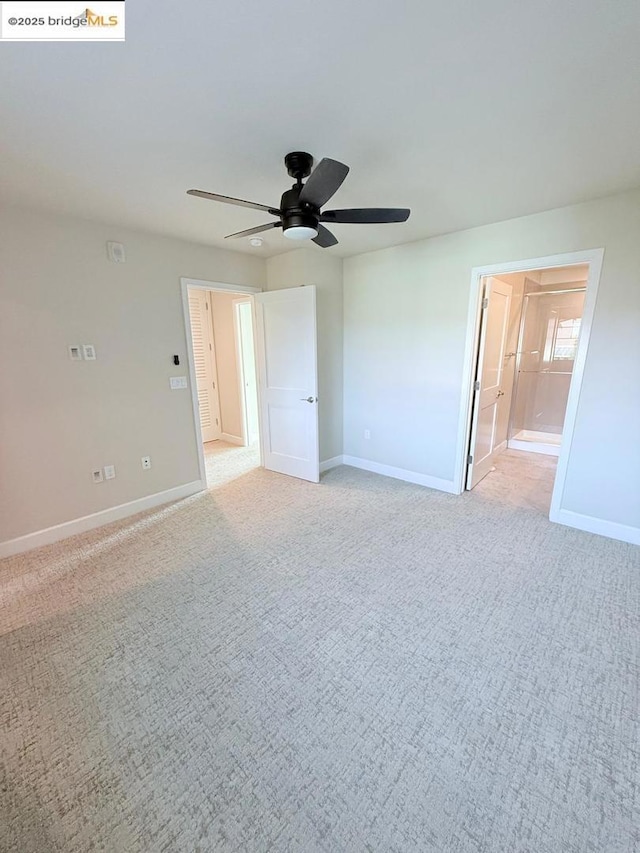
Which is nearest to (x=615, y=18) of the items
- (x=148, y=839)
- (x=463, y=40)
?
(x=463, y=40)

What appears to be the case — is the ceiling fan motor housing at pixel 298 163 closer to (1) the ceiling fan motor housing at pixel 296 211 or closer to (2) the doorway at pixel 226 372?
(1) the ceiling fan motor housing at pixel 296 211

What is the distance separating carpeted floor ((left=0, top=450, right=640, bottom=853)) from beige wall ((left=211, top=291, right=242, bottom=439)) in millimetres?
2839

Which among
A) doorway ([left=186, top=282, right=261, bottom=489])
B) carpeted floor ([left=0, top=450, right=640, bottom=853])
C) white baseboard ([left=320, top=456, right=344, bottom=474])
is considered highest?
doorway ([left=186, top=282, right=261, bottom=489])

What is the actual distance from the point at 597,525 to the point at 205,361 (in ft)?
16.6

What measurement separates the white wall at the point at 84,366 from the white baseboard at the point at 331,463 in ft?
5.36

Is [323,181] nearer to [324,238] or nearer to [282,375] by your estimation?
[324,238]

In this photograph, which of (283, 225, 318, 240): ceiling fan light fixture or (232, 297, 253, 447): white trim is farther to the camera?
(232, 297, 253, 447): white trim

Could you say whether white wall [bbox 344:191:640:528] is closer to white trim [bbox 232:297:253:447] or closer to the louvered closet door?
white trim [bbox 232:297:253:447]

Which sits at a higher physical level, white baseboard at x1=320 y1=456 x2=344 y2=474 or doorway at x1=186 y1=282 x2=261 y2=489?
doorway at x1=186 y1=282 x2=261 y2=489

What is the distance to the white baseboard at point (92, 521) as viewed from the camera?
2.64 m

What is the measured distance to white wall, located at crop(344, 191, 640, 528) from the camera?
2.45 m

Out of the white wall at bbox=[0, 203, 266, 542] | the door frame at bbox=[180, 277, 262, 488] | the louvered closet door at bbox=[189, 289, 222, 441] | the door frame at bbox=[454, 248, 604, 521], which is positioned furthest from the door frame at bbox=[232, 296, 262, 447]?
the door frame at bbox=[454, 248, 604, 521]

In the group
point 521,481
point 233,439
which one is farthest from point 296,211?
point 233,439

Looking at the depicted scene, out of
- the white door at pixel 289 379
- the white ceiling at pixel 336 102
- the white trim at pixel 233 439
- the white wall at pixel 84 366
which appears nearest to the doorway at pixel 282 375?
the white door at pixel 289 379
